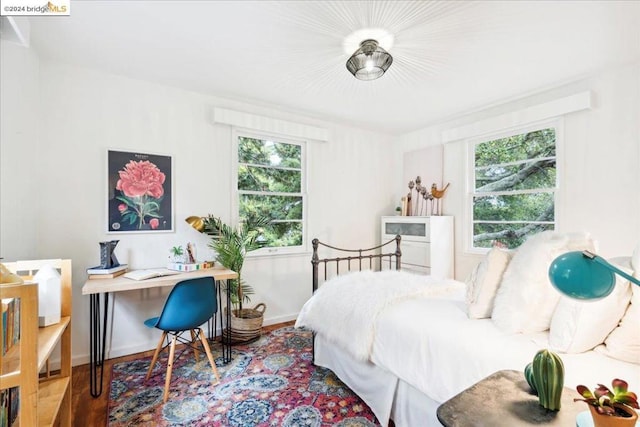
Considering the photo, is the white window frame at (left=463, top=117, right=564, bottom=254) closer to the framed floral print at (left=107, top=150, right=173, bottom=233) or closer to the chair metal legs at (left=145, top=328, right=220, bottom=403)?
the chair metal legs at (left=145, top=328, right=220, bottom=403)

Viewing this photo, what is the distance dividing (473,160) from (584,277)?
340 cm

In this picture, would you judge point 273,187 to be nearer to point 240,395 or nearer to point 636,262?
point 240,395

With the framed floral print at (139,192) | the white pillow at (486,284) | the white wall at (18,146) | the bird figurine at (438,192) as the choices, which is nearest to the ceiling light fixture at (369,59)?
the white pillow at (486,284)

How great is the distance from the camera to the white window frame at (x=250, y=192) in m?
3.39

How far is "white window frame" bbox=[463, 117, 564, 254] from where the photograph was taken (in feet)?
9.82

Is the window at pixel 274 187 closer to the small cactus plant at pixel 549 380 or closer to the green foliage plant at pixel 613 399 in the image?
the small cactus plant at pixel 549 380

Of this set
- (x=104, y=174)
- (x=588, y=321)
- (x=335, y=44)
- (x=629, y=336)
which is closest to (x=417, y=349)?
(x=588, y=321)

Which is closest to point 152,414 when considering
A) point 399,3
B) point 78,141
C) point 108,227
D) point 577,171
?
point 108,227

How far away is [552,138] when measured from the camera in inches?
122

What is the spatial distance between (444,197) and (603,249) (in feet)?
5.46

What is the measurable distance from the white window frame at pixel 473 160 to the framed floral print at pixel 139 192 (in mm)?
3414

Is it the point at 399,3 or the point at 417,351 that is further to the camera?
the point at 399,3

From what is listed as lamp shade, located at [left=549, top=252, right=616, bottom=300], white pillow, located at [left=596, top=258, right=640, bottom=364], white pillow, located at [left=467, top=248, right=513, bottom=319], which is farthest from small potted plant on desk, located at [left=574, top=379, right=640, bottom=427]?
white pillow, located at [left=467, top=248, right=513, bottom=319]

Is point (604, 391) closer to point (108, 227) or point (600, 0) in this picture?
point (600, 0)
